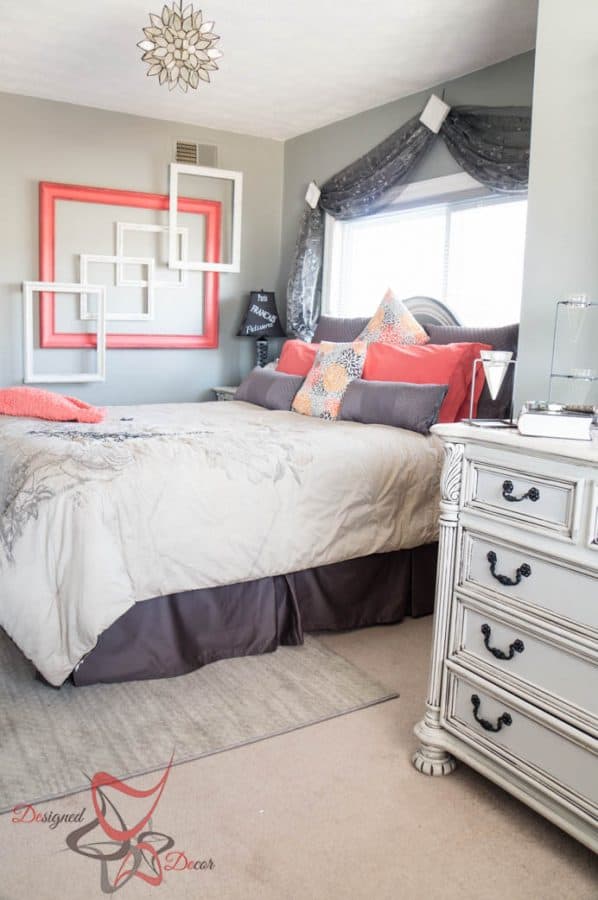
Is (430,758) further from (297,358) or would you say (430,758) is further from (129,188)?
(129,188)

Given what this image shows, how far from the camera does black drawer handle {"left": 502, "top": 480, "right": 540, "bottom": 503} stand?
177 centimetres

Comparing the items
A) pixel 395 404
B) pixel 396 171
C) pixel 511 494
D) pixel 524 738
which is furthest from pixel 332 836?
pixel 396 171

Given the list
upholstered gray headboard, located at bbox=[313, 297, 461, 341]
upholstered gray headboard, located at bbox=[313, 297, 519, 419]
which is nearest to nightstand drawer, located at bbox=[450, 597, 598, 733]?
upholstered gray headboard, located at bbox=[313, 297, 519, 419]

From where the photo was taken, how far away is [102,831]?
1784mm

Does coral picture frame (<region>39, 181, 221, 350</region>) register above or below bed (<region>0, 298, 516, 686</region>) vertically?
above

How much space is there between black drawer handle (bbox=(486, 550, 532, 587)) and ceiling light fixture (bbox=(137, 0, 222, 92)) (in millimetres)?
2386

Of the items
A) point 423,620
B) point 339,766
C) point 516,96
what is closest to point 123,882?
point 339,766

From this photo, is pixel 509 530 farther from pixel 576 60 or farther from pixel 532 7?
pixel 532 7

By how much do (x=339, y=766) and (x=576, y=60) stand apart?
2144 mm

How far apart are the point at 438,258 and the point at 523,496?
278 cm

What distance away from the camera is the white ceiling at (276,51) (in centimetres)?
330

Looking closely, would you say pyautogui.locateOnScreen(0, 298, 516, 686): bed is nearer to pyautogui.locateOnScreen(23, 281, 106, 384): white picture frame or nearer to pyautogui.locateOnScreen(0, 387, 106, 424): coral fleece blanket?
pyautogui.locateOnScreen(0, 387, 106, 424): coral fleece blanket

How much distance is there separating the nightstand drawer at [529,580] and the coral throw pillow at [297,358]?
7.62 ft

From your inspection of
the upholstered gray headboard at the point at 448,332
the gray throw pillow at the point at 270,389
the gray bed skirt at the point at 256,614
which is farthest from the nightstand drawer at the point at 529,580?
the gray throw pillow at the point at 270,389
